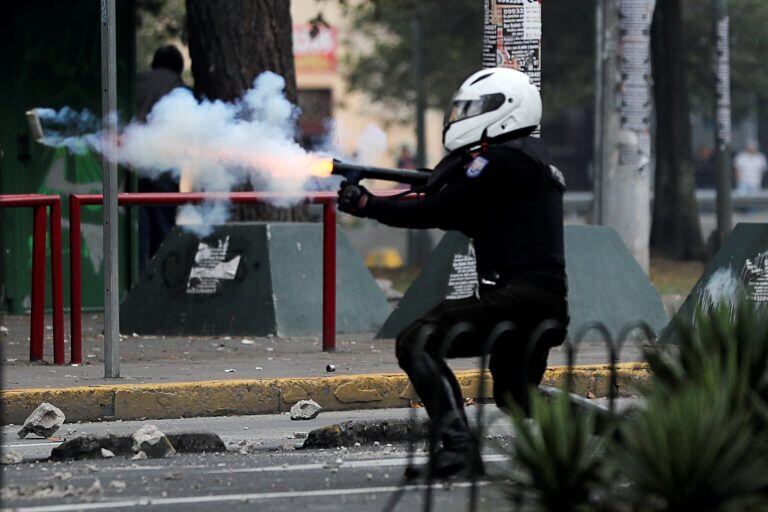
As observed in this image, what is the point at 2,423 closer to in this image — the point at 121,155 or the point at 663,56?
the point at 121,155

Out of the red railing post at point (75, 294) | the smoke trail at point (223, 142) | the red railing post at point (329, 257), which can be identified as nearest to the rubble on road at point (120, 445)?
the smoke trail at point (223, 142)

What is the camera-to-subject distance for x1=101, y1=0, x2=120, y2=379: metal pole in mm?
9273

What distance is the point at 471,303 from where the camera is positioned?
260 inches

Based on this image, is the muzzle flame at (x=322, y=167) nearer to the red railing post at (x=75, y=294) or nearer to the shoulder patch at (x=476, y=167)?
the shoulder patch at (x=476, y=167)

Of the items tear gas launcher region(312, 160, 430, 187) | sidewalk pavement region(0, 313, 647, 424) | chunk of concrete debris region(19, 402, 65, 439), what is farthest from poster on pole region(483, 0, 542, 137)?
tear gas launcher region(312, 160, 430, 187)

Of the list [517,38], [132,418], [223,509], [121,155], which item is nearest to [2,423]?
[132,418]

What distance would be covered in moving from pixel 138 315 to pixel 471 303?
6.21 meters

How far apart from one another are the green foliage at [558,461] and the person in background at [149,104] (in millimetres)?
8897

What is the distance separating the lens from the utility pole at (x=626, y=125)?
13.6 metres

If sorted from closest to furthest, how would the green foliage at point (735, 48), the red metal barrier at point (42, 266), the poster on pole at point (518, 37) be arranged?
the red metal barrier at point (42, 266) → the poster on pole at point (518, 37) → the green foliage at point (735, 48)

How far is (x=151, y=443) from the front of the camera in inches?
301

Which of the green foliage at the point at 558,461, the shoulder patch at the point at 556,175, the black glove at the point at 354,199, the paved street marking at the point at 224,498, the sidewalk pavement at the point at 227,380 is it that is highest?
the shoulder patch at the point at 556,175

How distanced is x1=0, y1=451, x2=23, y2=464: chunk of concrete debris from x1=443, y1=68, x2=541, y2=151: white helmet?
2316 millimetres

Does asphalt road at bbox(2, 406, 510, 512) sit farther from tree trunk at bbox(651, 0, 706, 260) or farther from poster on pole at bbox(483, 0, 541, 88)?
tree trunk at bbox(651, 0, 706, 260)
